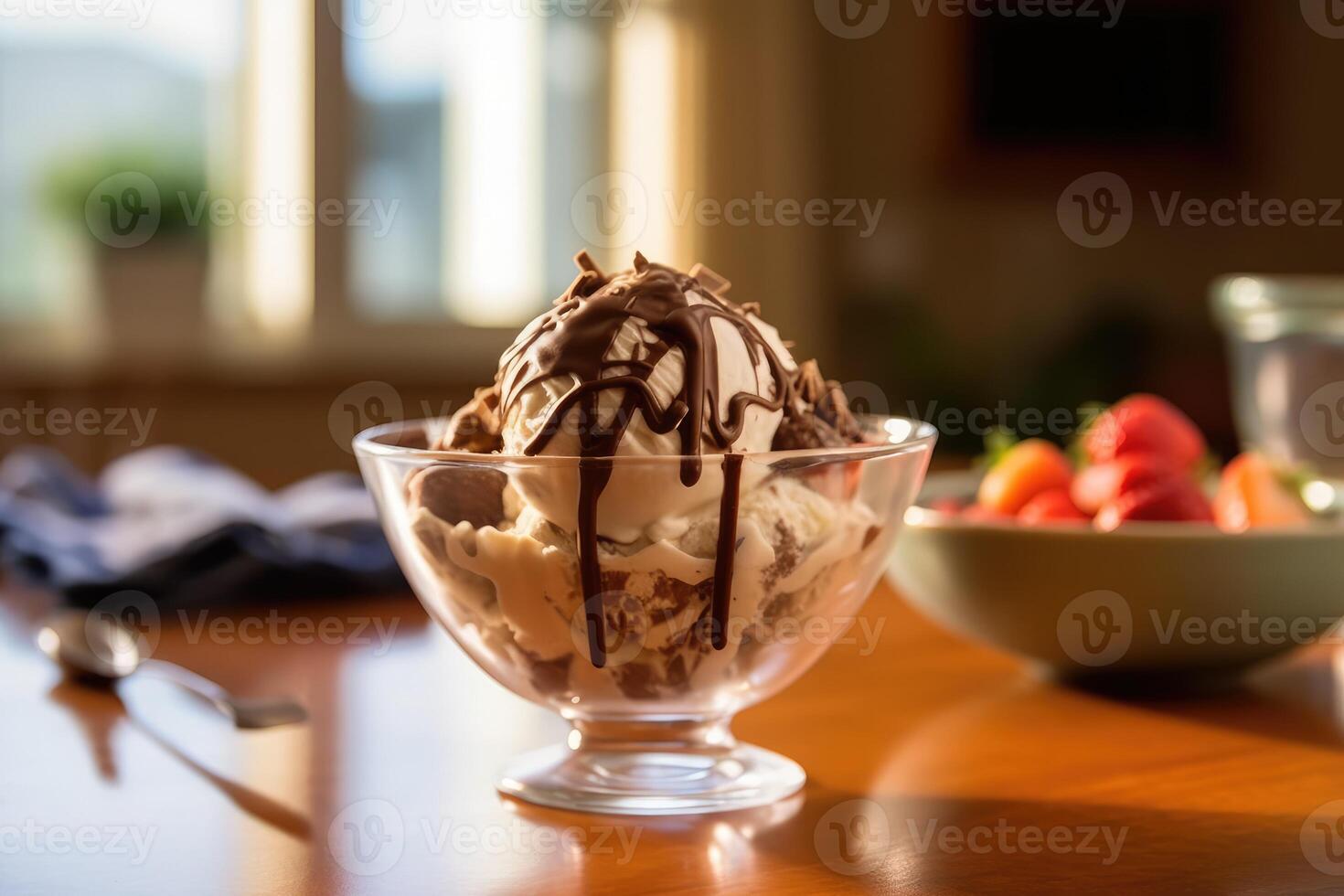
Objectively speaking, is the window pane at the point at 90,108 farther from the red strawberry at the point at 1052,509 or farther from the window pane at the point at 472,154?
the red strawberry at the point at 1052,509

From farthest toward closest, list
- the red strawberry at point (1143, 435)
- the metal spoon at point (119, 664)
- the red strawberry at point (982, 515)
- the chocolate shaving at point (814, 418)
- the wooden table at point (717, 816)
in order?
the red strawberry at point (1143, 435) < the red strawberry at point (982, 515) < the metal spoon at point (119, 664) < the chocolate shaving at point (814, 418) < the wooden table at point (717, 816)

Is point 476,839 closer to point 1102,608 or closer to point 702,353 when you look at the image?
point 702,353

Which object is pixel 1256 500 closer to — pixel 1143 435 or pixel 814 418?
pixel 1143 435

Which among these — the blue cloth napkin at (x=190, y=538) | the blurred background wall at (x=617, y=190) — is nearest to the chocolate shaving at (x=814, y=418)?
the blue cloth napkin at (x=190, y=538)


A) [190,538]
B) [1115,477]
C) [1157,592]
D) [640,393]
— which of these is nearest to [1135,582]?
[1157,592]

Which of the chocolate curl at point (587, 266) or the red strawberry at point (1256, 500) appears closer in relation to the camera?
the chocolate curl at point (587, 266)

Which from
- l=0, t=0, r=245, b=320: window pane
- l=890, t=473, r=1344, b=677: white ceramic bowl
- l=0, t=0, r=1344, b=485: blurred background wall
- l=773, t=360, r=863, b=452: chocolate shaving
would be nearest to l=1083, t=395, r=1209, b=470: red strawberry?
l=890, t=473, r=1344, b=677: white ceramic bowl
